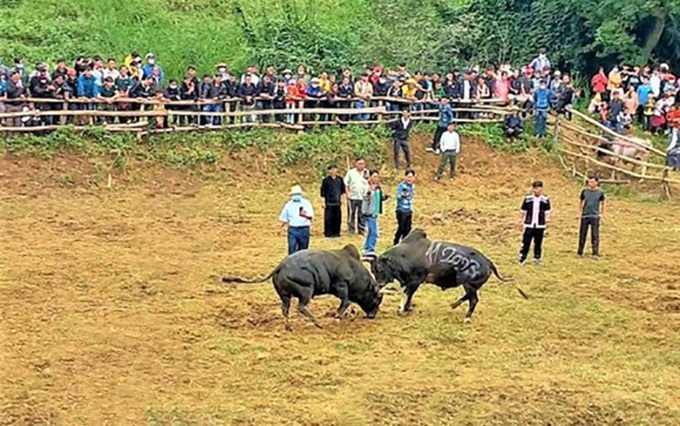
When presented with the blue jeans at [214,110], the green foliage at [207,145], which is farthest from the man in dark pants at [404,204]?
the blue jeans at [214,110]

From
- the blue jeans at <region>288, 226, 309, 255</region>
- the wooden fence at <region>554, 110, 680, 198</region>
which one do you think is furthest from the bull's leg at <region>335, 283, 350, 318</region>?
the wooden fence at <region>554, 110, 680, 198</region>

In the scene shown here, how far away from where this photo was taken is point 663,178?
26.4 metres

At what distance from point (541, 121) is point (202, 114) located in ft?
28.4

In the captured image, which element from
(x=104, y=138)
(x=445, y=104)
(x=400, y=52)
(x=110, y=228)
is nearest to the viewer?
(x=110, y=228)

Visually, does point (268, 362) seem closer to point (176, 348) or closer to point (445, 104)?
point (176, 348)

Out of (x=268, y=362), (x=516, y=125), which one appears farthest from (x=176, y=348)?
(x=516, y=125)

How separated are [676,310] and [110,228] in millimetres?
10554

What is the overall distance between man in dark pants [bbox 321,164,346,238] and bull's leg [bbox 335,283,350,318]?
18.2ft

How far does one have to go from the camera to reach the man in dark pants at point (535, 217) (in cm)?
1889

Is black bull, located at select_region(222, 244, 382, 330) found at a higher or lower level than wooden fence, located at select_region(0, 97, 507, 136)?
lower

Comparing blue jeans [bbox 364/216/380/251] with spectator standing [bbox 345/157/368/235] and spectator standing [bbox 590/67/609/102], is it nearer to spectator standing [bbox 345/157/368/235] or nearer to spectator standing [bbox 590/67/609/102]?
spectator standing [bbox 345/157/368/235]

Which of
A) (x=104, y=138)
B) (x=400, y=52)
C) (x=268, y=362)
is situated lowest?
(x=268, y=362)

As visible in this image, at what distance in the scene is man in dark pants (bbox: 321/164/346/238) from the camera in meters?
20.8

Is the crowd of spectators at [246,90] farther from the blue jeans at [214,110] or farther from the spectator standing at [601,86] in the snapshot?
the spectator standing at [601,86]
